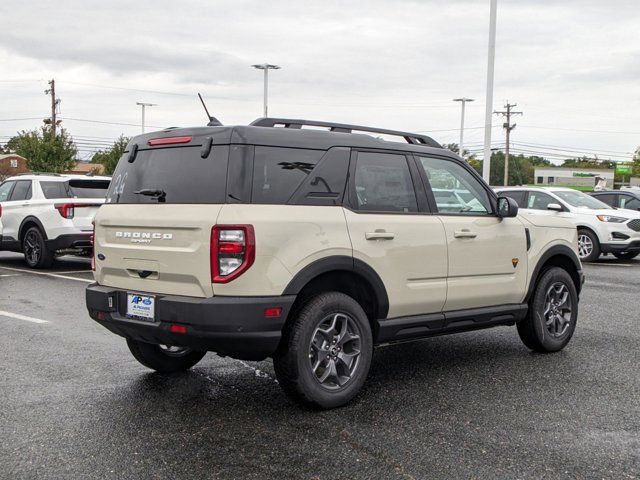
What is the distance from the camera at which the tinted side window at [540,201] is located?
53.3ft

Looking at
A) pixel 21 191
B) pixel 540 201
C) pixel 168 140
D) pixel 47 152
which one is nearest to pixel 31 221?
pixel 21 191

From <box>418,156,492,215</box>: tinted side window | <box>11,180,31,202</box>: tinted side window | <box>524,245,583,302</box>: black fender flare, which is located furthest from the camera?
<box>11,180,31,202</box>: tinted side window

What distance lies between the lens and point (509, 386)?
5.54 meters

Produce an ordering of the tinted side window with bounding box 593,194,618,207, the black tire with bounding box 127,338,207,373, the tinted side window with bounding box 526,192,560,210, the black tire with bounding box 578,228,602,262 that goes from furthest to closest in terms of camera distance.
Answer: the tinted side window with bounding box 593,194,618,207 → the tinted side window with bounding box 526,192,560,210 → the black tire with bounding box 578,228,602,262 → the black tire with bounding box 127,338,207,373

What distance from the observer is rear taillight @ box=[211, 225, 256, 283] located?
440 centimetres

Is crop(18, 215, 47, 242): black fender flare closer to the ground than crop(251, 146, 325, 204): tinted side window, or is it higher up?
closer to the ground

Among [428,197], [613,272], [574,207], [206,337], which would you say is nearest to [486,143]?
[574,207]

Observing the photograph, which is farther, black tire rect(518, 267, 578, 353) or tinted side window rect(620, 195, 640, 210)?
tinted side window rect(620, 195, 640, 210)

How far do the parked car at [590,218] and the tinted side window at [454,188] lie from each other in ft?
31.5

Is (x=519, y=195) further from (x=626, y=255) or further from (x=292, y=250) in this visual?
(x=292, y=250)

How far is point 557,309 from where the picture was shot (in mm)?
6719

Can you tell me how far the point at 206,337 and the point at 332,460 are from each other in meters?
1.09

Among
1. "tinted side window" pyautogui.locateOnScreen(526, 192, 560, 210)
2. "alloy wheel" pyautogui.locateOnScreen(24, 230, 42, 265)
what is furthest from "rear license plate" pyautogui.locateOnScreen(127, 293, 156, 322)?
"tinted side window" pyautogui.locateOnScreen(526, 192, 560, 210)

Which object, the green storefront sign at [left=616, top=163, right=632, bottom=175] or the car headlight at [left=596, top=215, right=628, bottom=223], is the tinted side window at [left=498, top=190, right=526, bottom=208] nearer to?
the car headlight at [left=596, top=215, right=628, bottom=223]
